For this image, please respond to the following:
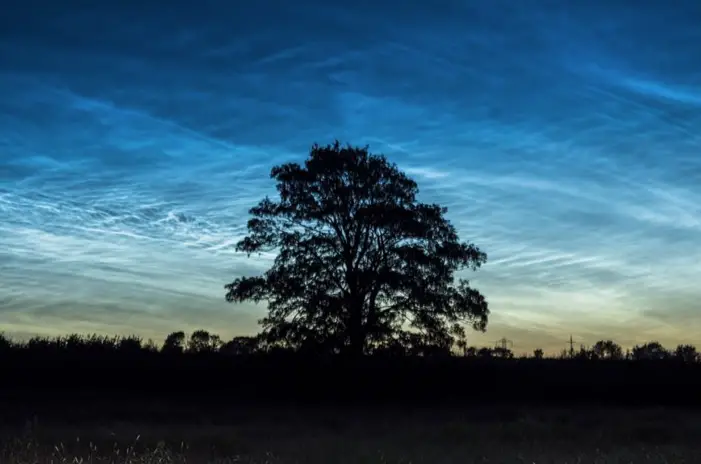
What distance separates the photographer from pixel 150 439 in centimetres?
1920

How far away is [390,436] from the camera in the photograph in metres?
20.8

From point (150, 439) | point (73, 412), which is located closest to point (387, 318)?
point (73, 412)

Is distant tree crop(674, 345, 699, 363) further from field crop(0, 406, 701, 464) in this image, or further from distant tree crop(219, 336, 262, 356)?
distant tree crop(219, 336, 262, 356)

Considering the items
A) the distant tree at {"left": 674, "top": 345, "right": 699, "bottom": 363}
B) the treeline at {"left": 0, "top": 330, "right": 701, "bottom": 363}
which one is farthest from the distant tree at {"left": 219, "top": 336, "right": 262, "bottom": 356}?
the distant tree at {"left": 674, "top": 345, "right": 699, "bottom": 363}

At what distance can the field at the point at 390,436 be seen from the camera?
14.5 m

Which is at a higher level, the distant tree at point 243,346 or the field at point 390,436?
the distant tree at point 243,346

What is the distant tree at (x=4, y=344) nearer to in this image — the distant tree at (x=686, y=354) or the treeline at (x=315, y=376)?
the treeline at (x=315, y=376)

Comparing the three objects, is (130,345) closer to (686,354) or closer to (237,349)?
(237,349)

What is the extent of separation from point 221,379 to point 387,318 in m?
8.16

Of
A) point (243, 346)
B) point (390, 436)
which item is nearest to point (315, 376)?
point (243, 346)

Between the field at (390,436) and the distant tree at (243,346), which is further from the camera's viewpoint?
the distant tree at (243,346)

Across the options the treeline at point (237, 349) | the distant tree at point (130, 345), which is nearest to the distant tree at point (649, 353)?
the treeline at point (237, 349)

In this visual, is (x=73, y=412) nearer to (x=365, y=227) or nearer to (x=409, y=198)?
(x=365, y=227)

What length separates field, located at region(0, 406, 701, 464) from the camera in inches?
570
